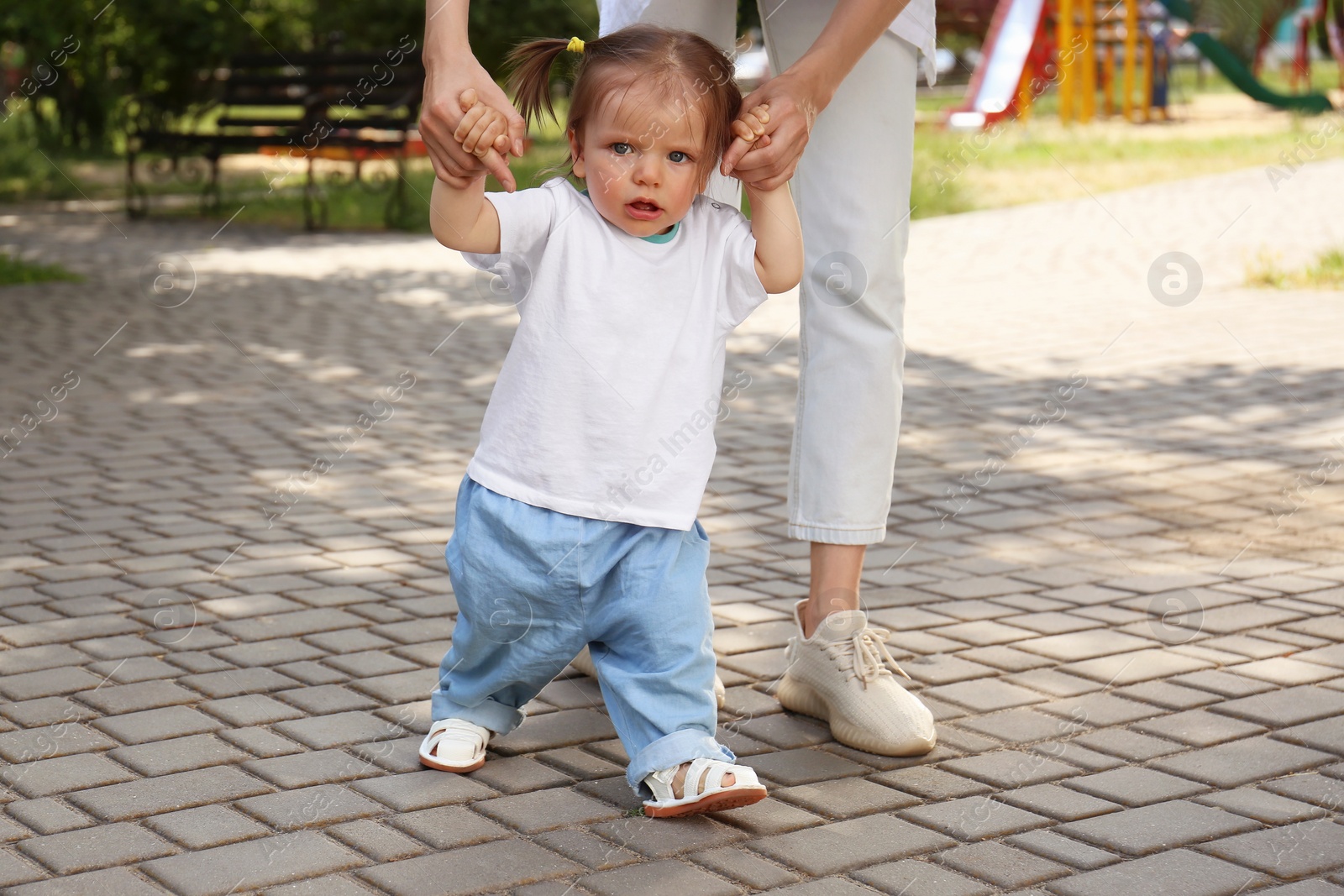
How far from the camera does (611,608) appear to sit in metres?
2.51

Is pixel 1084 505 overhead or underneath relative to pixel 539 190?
underneath

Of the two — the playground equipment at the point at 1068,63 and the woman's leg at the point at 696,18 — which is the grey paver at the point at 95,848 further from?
the playground equipment at the point at 1068,63

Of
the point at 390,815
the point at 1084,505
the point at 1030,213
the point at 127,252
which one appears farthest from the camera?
the point at 1030,213

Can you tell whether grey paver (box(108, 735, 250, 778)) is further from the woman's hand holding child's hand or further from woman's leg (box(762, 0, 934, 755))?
the woman's hand holding child's hand

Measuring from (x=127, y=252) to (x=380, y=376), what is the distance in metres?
4.54

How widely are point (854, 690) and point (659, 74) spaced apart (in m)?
1.14

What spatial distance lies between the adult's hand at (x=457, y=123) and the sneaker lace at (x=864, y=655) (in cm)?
108

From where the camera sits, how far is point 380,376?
20.8ft

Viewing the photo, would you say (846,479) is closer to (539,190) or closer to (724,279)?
(724,279)

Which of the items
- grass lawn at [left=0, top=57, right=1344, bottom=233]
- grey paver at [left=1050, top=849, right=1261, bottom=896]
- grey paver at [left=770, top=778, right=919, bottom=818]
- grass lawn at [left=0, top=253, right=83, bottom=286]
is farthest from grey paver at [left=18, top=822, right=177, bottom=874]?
grass lawn at [left=0, top=57, right=1344, bottom=233]

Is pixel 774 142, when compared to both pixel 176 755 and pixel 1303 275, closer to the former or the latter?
pixel 176 755

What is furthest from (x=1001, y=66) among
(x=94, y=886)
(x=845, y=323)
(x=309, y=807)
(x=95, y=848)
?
(x=94, y=886)

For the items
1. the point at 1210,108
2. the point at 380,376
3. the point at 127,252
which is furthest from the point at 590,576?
the point at 1210,108

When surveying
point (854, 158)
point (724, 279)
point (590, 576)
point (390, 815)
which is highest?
point (854, 158)
